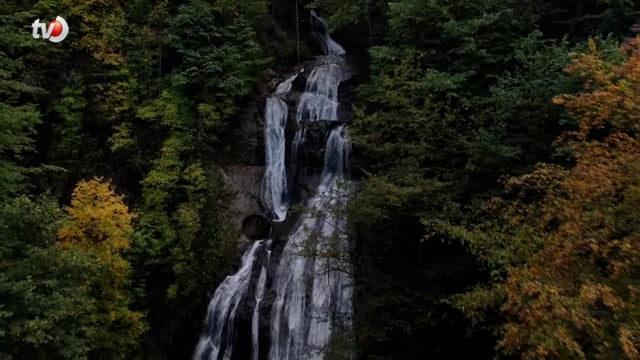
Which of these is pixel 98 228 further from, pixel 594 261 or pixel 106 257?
pixel 594 261

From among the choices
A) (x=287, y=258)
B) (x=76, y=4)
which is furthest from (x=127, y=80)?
(x=287, y=258)

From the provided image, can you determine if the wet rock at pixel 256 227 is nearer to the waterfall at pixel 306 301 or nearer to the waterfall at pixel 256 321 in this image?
the waterfall at pixel 306 301

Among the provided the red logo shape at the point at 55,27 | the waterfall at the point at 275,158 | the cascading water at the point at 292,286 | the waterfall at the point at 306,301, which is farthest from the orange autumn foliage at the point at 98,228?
the red logo shape at the point at 55,27

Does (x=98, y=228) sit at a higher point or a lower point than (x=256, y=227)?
higher

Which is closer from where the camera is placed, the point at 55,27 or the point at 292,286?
the point at 292,286

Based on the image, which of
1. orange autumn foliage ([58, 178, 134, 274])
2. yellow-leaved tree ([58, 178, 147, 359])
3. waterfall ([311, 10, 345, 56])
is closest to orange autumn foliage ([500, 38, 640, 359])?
yellow-leaved tree ([58, 178, 147, 359])

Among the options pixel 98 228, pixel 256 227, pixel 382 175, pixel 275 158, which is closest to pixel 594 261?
pixel 382 175

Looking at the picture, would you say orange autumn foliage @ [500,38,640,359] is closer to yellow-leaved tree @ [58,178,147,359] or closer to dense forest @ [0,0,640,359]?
dense forest @ [0,0,640,359]
